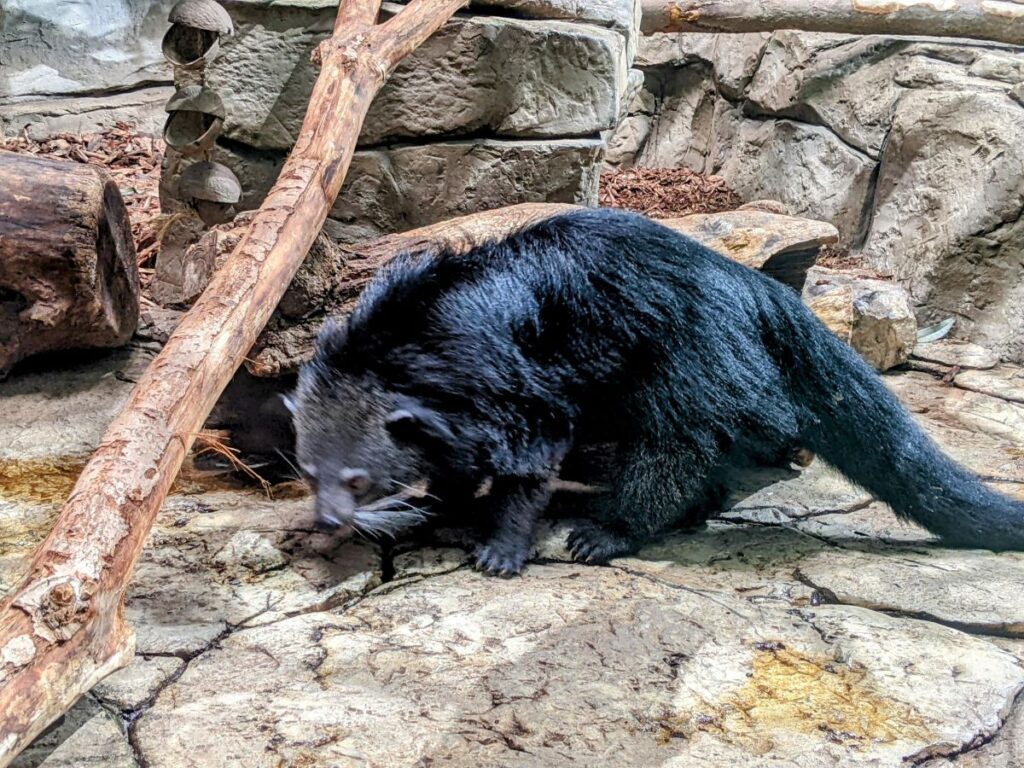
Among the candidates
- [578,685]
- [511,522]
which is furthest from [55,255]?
[578,685]

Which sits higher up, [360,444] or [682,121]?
[682,121]

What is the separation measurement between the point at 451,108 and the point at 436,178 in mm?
349

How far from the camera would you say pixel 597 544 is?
3.57 meters

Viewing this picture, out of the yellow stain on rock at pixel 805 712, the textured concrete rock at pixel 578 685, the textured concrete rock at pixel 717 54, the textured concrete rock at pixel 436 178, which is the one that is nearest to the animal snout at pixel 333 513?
the textured concrete rock at pixel 578 685

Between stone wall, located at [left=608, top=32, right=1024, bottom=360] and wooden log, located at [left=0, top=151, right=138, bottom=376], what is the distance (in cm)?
344

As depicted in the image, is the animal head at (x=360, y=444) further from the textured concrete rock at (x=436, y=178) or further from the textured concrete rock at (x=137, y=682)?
the textured concrete rock at (x=436, y=178)

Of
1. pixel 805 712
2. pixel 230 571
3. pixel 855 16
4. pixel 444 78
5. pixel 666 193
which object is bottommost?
pixel 230 571

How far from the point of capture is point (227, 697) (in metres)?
2.49

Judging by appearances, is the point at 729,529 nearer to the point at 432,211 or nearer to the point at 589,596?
the point at 589,596

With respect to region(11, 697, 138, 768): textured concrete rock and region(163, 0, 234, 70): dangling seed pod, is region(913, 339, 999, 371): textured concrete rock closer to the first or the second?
region(163, 0, 234, 70): dangling seed pod

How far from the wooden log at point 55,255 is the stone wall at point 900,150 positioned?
3445 millimetres

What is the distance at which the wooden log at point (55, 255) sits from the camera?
4.15m

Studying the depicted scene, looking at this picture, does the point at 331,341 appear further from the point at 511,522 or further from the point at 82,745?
the point at 82,745

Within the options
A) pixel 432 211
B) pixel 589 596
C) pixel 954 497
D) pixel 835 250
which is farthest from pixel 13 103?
pixel 954 497
